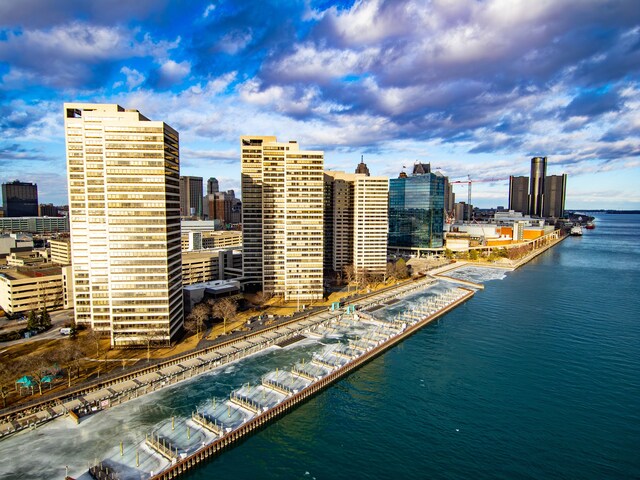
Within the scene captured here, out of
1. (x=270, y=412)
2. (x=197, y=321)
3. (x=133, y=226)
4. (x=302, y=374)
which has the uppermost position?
(x=133, y=226)

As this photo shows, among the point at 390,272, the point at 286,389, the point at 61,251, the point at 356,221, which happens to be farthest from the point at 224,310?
the point at 61,251

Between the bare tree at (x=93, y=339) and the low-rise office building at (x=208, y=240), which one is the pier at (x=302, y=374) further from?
the low-rise office building at (x=208, y=240)

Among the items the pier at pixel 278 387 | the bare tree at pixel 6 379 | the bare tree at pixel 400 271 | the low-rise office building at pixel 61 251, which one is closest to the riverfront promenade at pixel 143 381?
the bare tree at pixel 6 379

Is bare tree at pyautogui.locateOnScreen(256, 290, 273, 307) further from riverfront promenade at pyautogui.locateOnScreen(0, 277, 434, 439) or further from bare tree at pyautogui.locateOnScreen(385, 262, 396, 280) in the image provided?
bare tree at pyautogui.locateOnScreen(385, 262, 396, 280)

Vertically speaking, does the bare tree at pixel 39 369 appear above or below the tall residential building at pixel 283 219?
below

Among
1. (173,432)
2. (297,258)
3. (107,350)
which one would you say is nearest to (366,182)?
(297,258)

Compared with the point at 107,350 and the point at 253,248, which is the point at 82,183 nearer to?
the point at 107,350

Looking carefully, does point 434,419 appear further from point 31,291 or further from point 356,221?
point 31,291
